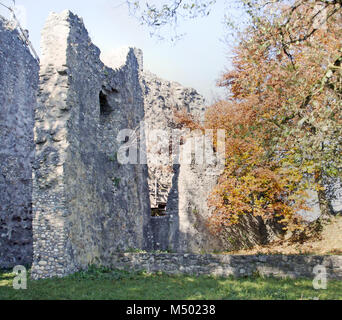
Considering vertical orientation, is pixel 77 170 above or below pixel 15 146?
below

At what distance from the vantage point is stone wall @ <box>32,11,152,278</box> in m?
10.9

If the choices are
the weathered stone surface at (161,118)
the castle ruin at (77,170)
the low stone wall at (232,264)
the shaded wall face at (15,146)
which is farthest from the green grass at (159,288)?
the weathered stone surface at (161,118)

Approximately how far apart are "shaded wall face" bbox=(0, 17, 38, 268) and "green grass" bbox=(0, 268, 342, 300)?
2.70 m

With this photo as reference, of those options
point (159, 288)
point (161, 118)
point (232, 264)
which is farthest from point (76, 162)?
point (161, 118)

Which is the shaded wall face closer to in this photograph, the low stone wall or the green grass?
the green grass

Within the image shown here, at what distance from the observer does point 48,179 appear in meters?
11.2

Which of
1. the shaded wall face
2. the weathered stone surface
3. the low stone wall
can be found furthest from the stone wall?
the weathered stone surface

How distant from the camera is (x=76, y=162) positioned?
38.9ft

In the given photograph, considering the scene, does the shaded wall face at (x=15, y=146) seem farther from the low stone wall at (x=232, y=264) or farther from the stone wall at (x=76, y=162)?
the low stone wall at (x=232, y=264)

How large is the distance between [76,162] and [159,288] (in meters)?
4.64

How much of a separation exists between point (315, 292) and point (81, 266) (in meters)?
6.61

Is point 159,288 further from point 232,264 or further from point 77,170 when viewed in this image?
point 77,170
